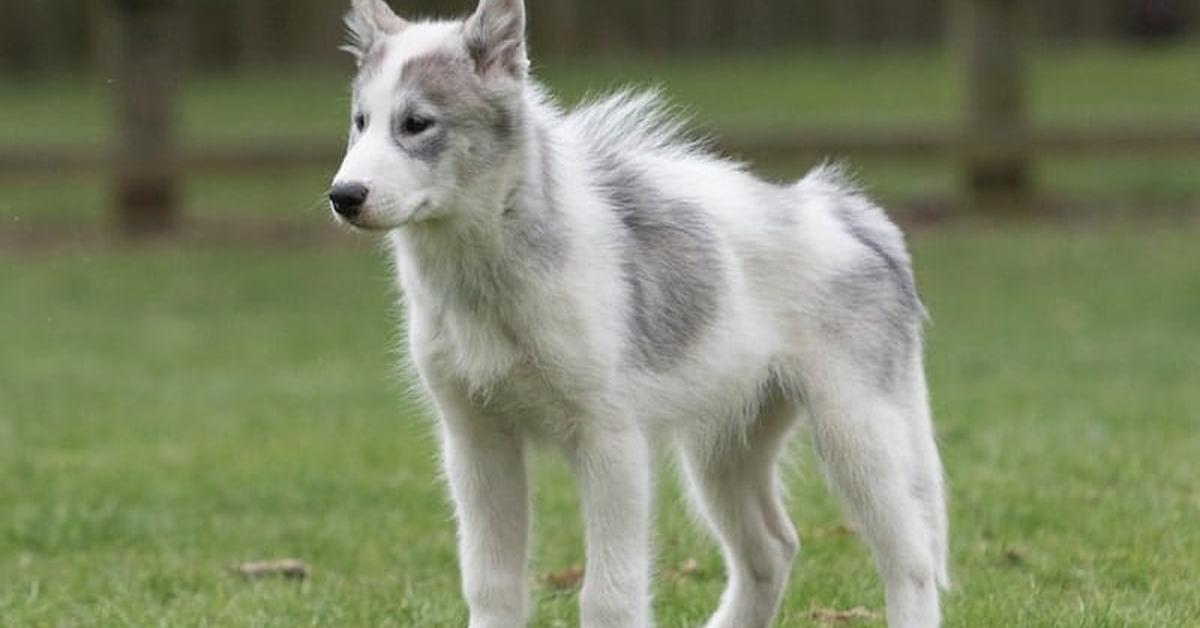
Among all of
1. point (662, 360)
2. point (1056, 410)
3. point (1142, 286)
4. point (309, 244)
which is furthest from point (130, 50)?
Result: point (662, 360)

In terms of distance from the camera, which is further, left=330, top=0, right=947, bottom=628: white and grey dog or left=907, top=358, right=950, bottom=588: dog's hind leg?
left=907, top=358, right=950, bottom=588: dog's hind leg

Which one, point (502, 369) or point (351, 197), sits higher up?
point (351, 197)

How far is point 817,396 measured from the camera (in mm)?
5797

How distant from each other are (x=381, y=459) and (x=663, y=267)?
420cm

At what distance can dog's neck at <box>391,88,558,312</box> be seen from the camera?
5.28 meters

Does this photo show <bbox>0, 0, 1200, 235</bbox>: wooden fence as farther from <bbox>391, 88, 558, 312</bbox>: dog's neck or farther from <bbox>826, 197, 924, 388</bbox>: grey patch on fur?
<bbox>391, 88, 558, 312</bbox>: dog's neck

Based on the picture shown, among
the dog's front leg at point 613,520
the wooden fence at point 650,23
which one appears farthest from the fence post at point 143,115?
the dog's front leg at point 613,520

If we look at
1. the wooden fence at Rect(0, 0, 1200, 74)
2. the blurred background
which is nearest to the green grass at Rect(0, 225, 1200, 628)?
the blurred background

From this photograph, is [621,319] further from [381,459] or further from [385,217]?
[381,459]

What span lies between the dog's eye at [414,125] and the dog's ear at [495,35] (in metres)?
0.22

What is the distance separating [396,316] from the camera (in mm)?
7898

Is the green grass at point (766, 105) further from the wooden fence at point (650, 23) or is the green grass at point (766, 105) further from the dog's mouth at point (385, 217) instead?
the dog's mouth at point (385, 217)

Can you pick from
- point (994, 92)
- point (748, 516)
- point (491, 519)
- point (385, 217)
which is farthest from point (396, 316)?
point (994, 92)

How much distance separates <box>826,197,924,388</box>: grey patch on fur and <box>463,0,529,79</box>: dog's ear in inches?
45.0
